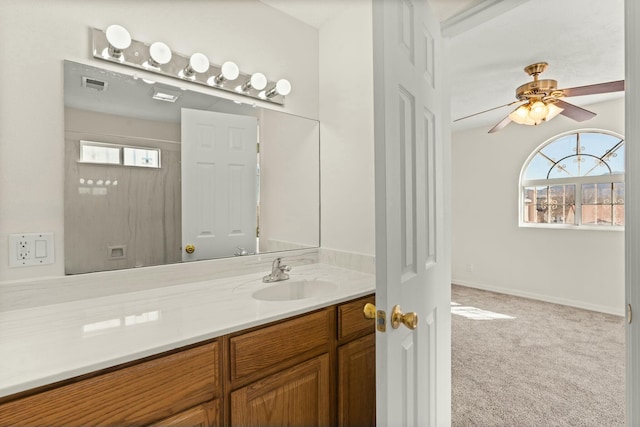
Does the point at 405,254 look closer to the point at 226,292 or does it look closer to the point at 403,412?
the point at 403,412

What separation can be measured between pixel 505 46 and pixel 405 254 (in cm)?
224

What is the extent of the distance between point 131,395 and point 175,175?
40.2 inches

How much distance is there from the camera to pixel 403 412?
0.98 metres

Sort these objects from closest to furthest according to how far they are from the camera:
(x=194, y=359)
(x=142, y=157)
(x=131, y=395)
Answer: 1. (x=131, y=395)
2. (x=194, y=359)
3. (x=142, y=157)

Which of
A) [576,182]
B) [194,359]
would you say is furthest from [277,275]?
[576,182]

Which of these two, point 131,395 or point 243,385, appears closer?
point 131,395

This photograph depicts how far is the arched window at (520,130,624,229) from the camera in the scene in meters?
3.59

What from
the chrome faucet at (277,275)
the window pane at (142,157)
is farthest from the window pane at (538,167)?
the window pane at (142,157)

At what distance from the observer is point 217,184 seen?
67.8 inches

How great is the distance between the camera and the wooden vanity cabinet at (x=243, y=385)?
80 centimetres

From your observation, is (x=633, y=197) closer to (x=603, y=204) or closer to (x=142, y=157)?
(x=142, y=157)

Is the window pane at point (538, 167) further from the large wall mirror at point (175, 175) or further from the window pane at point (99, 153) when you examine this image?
the window pane at point (99, 153)

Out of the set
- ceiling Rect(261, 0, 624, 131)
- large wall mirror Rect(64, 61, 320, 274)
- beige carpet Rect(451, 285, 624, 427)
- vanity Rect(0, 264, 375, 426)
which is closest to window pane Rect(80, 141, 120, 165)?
large wall mirror Rect(64, 61, 320, 274)

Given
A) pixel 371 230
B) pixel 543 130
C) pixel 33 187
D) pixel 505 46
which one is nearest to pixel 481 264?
pixel 543 130
